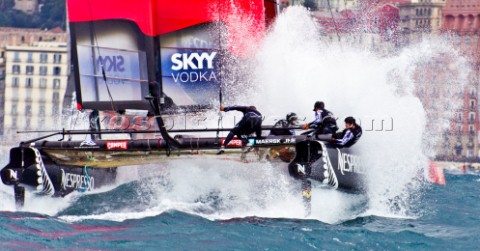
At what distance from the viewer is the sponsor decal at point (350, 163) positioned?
16375mm

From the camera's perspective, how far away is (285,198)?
16812 mm

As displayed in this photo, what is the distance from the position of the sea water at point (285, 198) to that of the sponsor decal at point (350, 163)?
25 centimetres

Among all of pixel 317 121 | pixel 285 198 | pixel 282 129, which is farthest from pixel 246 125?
pixel 285 198

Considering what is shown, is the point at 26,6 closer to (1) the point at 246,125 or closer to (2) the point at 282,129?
(2) the point at 282,129

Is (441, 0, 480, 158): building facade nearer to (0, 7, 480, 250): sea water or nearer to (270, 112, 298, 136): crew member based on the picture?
(0, 7, 480, 250): sea water

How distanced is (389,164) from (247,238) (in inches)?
144

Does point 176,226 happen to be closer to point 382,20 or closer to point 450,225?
point 450,225

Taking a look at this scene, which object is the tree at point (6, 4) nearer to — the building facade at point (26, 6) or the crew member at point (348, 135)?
the building facade at point (26, 6)

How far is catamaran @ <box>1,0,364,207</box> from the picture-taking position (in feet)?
56.7

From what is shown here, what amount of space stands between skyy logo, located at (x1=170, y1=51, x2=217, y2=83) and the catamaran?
0.05 feet

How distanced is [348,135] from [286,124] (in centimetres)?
143

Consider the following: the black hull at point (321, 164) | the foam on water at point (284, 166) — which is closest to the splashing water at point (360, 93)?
the foam on water at point (284, 166)

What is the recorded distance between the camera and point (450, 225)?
16.7m

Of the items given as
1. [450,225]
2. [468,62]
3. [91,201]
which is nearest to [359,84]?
[450,225]
